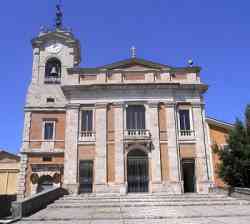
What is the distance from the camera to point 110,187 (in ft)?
69.3

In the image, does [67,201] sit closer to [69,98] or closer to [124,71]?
[69,98]

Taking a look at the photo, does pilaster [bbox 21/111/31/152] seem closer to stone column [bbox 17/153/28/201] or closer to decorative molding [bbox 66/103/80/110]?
stone column [bbox 17/153/28/201]

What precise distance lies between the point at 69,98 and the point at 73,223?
1379 centimetres

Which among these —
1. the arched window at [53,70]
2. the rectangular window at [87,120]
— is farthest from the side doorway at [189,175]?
the arched window at [53,70]

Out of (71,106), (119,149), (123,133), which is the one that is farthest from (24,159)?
(123,133)

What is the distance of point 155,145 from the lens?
2195 centimetres

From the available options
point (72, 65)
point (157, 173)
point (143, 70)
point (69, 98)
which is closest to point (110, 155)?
point (157, 173)

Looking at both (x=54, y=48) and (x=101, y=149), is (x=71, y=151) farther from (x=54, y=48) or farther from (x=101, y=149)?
(x=54, y=48)

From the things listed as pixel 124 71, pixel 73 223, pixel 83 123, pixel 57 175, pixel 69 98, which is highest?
pixel 124 71

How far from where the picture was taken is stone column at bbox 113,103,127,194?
69.7 ft

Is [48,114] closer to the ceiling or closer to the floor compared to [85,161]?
closer to the ceiling

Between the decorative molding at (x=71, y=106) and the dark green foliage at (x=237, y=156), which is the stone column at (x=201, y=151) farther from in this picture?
the decorative molding at (x=71, y=106)

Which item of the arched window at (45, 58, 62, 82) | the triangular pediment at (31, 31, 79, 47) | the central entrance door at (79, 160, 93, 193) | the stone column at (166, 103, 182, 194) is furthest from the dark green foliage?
the triangular pediment at (31, 31, 79, 47)

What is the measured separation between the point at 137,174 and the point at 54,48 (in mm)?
13250
